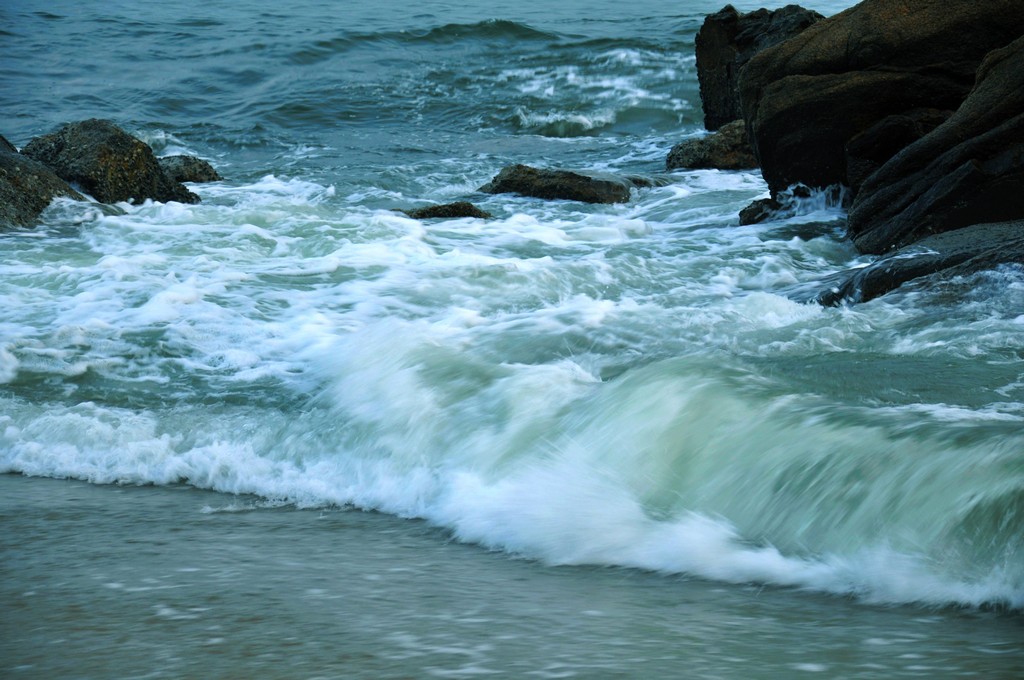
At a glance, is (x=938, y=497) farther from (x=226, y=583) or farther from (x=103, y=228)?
(x=103, y=228)

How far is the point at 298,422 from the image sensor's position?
484 cm

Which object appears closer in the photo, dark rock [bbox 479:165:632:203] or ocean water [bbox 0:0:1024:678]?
ocean water [bbox 0:0:1024:678]

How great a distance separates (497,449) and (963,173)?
13.8 ft

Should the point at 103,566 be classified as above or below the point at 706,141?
below

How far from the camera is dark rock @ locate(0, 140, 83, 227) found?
927cm

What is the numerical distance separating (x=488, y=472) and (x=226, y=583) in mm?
1332

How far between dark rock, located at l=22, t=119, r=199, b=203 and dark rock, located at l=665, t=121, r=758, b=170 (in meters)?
5.18

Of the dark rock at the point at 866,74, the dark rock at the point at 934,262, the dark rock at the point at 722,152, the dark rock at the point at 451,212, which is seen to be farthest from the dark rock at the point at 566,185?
the dark rock at the point at 934,262

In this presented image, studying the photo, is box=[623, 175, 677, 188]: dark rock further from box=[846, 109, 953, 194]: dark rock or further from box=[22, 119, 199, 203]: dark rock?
box=[22, 119, 199, 203]: dark rock

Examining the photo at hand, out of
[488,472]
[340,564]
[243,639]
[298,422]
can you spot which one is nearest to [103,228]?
[298,422]

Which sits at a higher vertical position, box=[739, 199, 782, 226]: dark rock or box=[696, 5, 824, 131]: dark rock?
box=[696, 5, 824, 131]: dark rock

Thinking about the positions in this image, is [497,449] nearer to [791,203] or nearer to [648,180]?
[791,203]

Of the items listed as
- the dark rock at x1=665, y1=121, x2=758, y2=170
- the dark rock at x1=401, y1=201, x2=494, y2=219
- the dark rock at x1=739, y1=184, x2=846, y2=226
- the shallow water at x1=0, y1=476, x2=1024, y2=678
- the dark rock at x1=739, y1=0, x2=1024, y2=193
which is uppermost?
the dark rock at x1=739, y1=0, x2=1024, y2=193

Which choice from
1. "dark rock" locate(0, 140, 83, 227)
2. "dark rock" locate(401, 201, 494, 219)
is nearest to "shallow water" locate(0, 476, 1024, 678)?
"dark rock" locate(0, 140, 83, 227)
